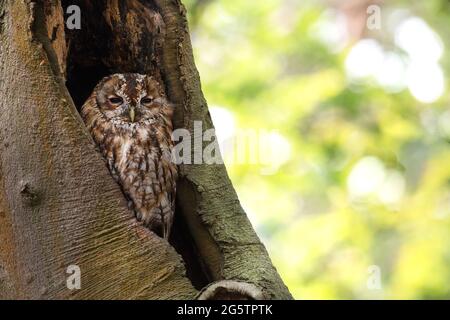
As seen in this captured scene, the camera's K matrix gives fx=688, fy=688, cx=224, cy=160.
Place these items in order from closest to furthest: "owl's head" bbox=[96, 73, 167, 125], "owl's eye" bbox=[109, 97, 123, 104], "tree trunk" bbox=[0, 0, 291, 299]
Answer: "tree trunk" bbox=[0, 0, 291, 299] < "owl's head" bbox=[96, 73, 167, 125] < "owl's eye" bbox=[109, 97, 123, 104]

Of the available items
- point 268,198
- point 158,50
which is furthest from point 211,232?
point 268,198

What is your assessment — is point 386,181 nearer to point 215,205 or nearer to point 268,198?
point 268,198

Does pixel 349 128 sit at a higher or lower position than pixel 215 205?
higher

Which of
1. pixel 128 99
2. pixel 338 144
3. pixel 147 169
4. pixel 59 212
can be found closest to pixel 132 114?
pixel 128 99

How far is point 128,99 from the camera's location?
12.6 feet

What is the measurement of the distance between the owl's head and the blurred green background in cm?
332

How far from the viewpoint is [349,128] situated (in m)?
7.55

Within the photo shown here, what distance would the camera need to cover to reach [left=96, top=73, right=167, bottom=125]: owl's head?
3.75m

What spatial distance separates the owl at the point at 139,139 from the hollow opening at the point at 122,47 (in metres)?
0.09

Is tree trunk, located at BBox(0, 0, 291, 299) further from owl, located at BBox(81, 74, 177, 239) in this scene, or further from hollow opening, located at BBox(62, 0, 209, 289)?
owl, located at BBox(81, 74, 177, 239)

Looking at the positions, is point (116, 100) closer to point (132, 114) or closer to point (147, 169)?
point (132, 114)

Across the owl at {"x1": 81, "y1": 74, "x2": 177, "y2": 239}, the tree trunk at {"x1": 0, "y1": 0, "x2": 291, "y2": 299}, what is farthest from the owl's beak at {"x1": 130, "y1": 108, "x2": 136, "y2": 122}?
the tree trunk at {"x1": 0, "y1": 0, "x2": 291, "y2": 299}

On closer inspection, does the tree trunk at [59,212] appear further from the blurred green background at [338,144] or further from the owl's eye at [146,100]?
the blurred green background at [338,144]

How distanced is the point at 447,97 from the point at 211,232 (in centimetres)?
563
